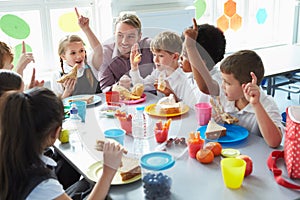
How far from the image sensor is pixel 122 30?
211cm

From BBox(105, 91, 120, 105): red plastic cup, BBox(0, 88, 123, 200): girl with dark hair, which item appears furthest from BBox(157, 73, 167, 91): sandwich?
BBox(0, 88, 123, 200): girl with dark hair

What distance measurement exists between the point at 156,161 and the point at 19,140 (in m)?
0.40

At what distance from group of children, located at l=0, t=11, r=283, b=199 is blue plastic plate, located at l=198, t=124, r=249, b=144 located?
0.07m

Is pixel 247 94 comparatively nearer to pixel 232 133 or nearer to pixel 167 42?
pixel 232 133

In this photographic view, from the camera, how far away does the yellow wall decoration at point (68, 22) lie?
312cm

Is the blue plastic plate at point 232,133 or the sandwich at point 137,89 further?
the sandwich at point 137,89

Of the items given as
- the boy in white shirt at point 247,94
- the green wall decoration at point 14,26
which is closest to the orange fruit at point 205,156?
the boy in white shirt at point 247,94

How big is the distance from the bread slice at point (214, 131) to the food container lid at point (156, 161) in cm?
28

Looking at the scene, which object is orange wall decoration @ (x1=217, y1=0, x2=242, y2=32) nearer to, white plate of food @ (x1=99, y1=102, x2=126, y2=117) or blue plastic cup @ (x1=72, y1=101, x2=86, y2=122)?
white plate of food @ (x1=99, y1=102, x2=126, y2=117)

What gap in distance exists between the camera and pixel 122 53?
204cm

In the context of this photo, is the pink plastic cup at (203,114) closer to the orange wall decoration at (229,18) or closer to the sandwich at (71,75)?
the sandwich at (71,75)

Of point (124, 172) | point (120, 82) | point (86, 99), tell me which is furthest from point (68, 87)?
point (124, 172)

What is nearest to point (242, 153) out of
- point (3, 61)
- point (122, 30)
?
point (122, 30)

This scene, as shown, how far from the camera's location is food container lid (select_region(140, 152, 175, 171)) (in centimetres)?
112
